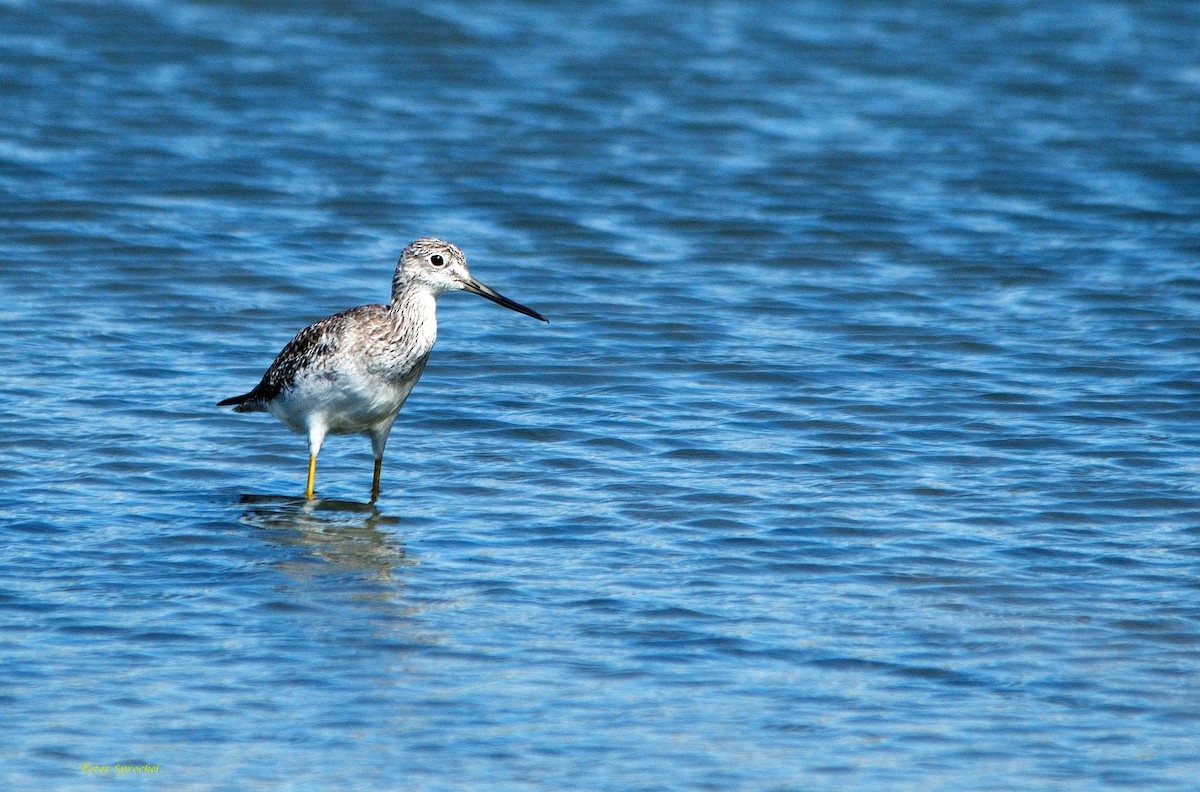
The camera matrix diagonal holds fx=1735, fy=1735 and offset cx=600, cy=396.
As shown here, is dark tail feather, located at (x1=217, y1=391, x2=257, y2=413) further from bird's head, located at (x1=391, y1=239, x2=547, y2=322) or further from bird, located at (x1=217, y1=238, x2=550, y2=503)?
bird's head, located at (x1=391, y1=239, x2=547, y2=322)

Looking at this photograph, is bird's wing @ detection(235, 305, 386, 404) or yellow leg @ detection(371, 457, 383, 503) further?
yellow leg @ detection(371, 457, 383, 503)

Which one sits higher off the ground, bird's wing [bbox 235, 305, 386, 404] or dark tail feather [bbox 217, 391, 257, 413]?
bird's wing [bbox 235, 305, 386, 404]

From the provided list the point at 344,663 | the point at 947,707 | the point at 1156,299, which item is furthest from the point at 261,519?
the point at 1156,299

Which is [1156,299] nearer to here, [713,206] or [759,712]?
[713,206]

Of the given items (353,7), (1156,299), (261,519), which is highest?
(353,7)

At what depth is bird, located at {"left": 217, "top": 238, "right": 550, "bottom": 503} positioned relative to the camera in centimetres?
948

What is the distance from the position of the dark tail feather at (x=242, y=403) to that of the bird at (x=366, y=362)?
0.13m

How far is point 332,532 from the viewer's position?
907 cm

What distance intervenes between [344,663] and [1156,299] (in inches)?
355

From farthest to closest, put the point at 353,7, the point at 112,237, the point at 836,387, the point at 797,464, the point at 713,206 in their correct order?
the point at 353,7
the point at 713,206
the point at 112,237
the point at 836,387
the point at 797,464

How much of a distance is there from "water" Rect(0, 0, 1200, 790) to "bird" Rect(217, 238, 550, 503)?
46cm

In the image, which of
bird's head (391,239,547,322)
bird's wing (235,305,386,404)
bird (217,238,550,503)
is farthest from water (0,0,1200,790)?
bird's head (391,239,547,322)

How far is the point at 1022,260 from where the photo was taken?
15094mm

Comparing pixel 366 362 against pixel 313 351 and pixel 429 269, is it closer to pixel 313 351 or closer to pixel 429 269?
pixel 313 351
